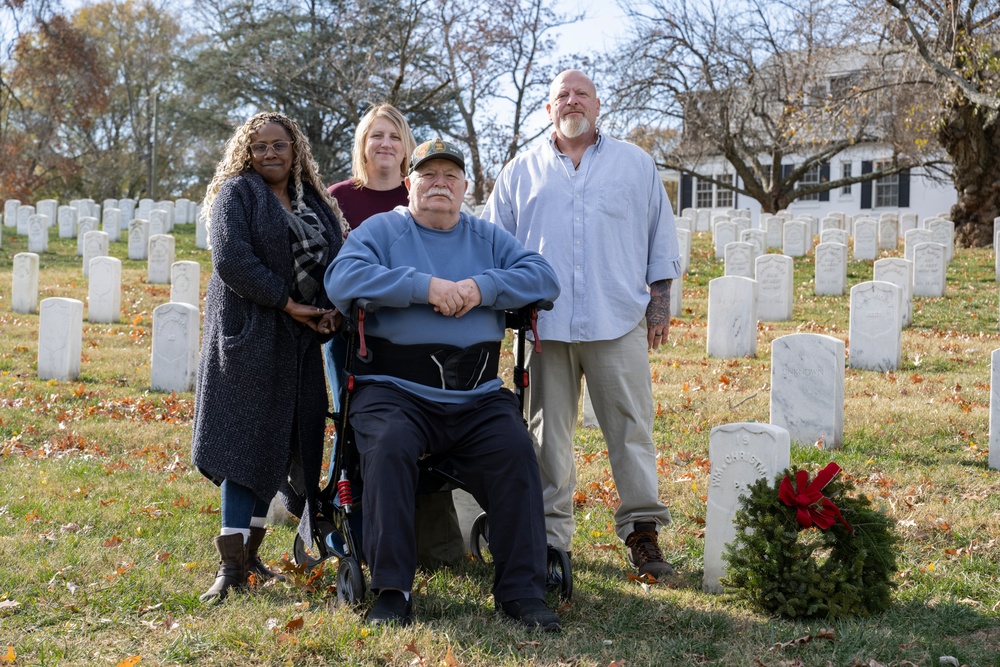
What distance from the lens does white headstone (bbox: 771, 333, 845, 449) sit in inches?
263

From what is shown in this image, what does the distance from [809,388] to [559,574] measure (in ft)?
10.9

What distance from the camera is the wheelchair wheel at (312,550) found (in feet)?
13.8

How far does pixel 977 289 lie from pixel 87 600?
1365 cm

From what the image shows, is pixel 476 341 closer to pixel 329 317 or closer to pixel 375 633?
pixel 329 317

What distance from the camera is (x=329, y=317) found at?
4.15 m

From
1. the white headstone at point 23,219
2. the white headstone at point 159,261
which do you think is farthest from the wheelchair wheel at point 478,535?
the white headstone at point 23,219

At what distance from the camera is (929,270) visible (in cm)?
1416

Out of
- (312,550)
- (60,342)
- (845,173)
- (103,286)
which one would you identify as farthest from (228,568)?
(845,173)

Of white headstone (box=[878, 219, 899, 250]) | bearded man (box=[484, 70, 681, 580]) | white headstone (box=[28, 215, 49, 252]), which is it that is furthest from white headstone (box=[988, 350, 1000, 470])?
white headstone (box=[28, 215, 49, 252])

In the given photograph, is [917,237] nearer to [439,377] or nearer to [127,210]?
[439,377]

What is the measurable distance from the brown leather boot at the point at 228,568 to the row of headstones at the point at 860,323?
681cm

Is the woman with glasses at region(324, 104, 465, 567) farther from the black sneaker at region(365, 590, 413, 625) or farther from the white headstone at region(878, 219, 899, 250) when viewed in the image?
the white headstone at region(878, 219, 899, 250)

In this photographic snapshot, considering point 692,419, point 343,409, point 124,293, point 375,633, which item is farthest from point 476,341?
point 124,293

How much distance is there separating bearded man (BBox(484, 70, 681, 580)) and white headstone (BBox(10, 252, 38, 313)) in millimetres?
10596
